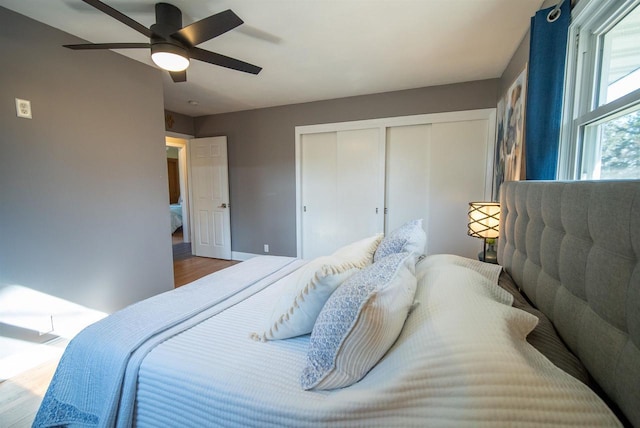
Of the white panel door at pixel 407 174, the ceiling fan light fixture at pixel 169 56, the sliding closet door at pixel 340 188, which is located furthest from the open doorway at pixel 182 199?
the white panel door at pixel 407 174

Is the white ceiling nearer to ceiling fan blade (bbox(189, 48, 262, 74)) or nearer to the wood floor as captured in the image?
ceiling fan blade (bbox(189, 48, 262, 74))

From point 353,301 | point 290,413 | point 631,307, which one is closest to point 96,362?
point 290,413

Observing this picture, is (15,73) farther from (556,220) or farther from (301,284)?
(556,220)

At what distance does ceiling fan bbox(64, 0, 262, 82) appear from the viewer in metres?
1.56

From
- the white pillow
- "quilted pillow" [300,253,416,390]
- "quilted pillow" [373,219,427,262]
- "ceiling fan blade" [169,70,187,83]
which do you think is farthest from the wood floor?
"ceiling fan blade" [169,70,187,83]

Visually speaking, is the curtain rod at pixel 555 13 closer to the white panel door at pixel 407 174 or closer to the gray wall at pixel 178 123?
the white panel door at pixel 407 174

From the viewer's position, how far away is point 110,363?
3.24 feet

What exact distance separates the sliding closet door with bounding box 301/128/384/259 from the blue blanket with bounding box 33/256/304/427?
259cm

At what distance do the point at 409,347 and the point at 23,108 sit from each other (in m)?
2.86

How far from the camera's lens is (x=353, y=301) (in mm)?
827

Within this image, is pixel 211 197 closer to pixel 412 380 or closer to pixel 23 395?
pixel 23 395

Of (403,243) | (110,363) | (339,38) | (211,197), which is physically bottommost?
(110,363)

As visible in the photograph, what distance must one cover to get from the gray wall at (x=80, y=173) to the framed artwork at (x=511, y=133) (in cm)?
325

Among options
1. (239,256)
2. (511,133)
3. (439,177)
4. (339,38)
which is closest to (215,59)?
(339,38)
